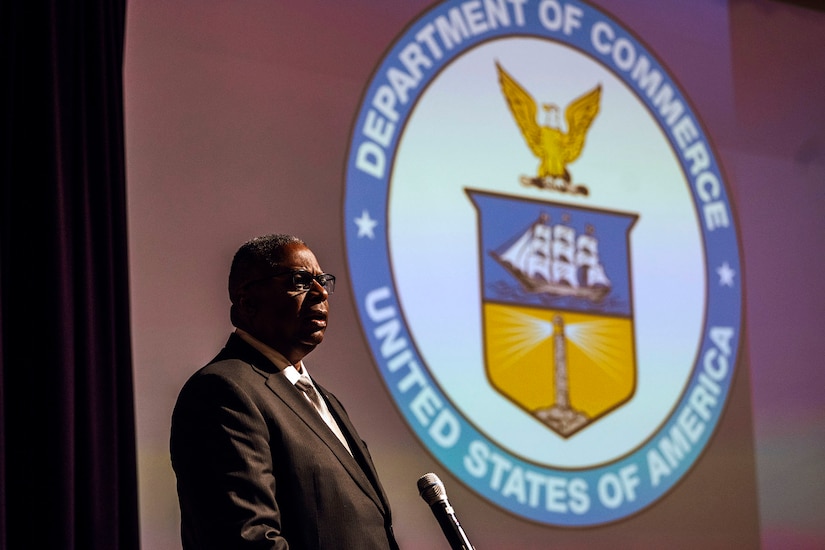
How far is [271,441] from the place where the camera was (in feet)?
7.35

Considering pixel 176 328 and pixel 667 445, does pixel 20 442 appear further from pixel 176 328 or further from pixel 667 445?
pixel 667 445

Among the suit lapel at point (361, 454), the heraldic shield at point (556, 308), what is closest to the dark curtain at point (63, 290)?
the suit lapel at point (361, 454)

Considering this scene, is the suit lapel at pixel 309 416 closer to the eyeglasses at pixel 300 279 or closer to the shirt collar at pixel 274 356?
the shirt collar at pixel 274 356

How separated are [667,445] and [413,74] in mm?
1627

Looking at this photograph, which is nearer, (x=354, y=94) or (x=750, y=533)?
(x=354, y=94)

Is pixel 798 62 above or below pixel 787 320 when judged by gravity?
above

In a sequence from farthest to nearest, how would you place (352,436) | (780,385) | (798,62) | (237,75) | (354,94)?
1. (798,62)
2. (780,385)
3. (354,94)
4. (237,75)
5. (352,436)

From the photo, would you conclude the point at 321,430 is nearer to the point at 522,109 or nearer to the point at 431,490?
the point at 431,490

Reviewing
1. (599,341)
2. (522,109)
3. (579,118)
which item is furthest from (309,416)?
A: (579,118)

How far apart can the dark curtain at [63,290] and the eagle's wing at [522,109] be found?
1.46 meters

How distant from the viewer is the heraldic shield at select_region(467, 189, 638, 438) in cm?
407

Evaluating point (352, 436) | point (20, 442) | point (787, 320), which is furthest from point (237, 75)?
point (787, 320)

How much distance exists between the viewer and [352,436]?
2.48 metres

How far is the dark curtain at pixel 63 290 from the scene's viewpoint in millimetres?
3176
